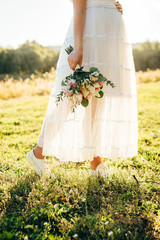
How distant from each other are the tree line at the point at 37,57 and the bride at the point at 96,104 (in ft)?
69.3

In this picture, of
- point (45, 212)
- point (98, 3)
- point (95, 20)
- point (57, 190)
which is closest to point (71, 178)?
point (57, 190)

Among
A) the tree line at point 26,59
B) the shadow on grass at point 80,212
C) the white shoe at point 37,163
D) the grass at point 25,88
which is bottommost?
the shadow on grass at point 80,212

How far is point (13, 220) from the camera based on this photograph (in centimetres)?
163

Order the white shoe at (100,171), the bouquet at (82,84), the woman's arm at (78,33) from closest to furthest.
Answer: the bouquet at (82,84) < the woman's arm at (78,33) < the white shoe at (100,171)

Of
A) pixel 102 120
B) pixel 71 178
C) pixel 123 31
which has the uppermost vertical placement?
pixel 123 31

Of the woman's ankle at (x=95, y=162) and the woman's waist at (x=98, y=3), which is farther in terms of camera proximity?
the woman's ankle at (x=95, y=162)

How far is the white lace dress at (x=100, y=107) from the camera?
2010 mm

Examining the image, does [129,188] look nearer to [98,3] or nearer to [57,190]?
[57,190]

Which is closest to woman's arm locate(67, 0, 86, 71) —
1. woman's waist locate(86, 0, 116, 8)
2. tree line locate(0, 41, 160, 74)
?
woman's waist locate(86, 0, 116, 8)

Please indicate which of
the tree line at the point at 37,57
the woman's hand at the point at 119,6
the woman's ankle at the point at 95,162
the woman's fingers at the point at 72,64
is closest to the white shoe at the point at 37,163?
the woman's ankle at the point at 95,162

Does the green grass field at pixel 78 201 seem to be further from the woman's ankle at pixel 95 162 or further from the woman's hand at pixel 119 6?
the woman's hand at pixel 119 6

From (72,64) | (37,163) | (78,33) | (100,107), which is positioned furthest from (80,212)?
(78,33)

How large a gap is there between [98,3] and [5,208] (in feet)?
6.31

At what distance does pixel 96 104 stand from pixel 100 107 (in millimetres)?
49
